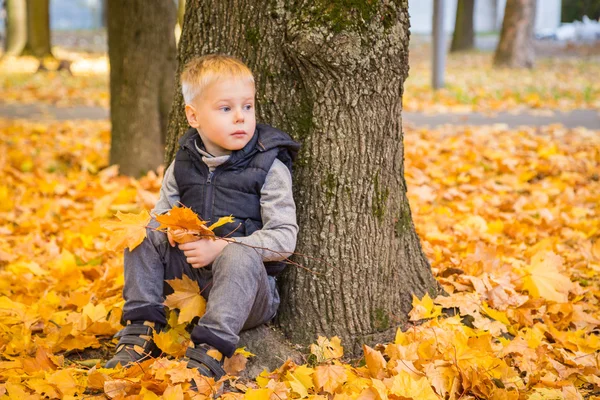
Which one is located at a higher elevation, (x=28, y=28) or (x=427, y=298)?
(x=28, y=28)

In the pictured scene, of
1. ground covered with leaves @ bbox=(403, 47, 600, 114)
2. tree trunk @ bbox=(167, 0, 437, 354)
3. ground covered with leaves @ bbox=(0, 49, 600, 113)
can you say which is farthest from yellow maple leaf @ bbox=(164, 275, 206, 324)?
ground covered with leaves @ bbox=(0, 49, 600, 113)

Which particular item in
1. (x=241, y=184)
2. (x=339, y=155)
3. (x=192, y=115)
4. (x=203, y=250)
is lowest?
(x=203, y=250)

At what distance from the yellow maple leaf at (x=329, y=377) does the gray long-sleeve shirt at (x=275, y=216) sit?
1.51ft

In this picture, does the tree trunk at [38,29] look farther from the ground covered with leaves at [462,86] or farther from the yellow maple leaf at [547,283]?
the yellow maple leaf at [547,283]

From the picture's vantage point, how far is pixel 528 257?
3770 millimetres

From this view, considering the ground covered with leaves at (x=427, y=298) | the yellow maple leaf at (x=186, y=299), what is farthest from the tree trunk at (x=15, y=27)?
the yellow maple leaf at (x=186, y=299)

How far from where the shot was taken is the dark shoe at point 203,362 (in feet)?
7.81

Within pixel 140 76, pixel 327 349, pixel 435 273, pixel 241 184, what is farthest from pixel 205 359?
pixel 140 76

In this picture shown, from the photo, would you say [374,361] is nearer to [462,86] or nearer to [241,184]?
[241,184]

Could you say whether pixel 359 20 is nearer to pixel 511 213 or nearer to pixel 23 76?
pixel 511 213

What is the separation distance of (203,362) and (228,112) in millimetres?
946

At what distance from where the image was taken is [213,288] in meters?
2.46

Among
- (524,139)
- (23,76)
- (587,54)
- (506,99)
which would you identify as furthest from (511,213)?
(587,54)

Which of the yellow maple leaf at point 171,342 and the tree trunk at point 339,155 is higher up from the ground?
the tree trunk at point 339,155
